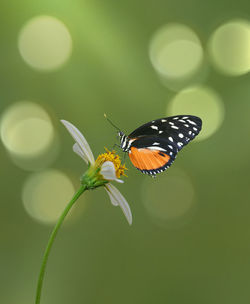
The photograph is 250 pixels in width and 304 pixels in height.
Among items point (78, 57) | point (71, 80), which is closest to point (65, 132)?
point (71, 80)

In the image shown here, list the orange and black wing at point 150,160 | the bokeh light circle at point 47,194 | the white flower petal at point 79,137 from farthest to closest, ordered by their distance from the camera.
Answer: the bokeh light circle at point 47,194, the orange and black wing at point 150,160, the white flower petal at point 79,137

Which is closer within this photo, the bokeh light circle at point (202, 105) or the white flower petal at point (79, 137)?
the white flower petal at point (79, 137)

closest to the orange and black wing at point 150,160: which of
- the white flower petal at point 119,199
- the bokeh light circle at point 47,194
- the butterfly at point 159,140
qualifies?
the butterfly at point 159,140

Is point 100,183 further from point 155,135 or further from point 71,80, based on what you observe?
point 71,80

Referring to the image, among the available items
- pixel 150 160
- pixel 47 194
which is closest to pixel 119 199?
pixel 150 160

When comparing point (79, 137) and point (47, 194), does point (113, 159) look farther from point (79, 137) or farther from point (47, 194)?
point (47, 194)

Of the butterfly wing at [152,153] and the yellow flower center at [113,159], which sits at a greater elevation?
the yellow flower center at [113,159]

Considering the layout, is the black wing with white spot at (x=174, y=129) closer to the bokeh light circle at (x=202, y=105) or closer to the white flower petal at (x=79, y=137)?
the white flower petal at (x=79, y=137)
